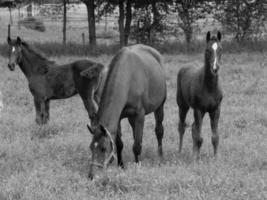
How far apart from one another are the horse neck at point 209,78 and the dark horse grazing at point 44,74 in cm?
345

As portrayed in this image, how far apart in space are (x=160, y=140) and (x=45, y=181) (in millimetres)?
2574

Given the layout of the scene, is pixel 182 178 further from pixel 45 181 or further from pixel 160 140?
pixel 160 140

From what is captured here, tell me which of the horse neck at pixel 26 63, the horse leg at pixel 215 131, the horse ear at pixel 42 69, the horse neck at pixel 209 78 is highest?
the horse neck at pixel 209 78

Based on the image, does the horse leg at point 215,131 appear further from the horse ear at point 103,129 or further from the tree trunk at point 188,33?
the tree trunk at point 188,33

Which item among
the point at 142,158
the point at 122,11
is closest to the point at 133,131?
the point at 142,158

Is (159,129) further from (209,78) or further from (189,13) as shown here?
(189,13)

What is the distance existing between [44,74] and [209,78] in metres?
4.41

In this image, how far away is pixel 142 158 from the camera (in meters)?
8.33

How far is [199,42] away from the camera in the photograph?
72.4ft

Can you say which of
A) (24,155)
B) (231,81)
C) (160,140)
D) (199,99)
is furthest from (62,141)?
(231,81)

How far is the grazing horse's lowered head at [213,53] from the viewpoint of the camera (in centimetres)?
772

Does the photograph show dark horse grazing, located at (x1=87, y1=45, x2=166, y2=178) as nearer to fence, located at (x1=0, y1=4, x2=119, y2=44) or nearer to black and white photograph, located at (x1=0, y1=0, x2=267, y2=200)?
black and white photograph, located at (x1=0, y1=0, x2=267, y2=200)

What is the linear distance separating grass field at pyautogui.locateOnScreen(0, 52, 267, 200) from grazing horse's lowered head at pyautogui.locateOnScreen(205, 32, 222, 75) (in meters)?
1.26

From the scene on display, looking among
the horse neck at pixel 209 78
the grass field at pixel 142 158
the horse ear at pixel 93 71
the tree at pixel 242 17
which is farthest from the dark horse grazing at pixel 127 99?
the tree at pixel 242 17
